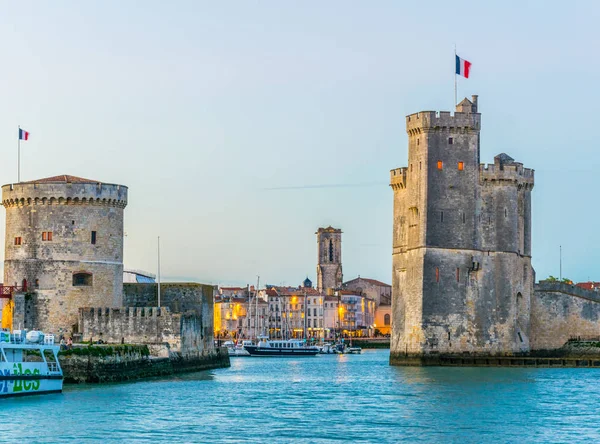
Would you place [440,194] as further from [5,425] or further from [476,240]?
[5,425]

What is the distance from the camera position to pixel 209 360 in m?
65.0

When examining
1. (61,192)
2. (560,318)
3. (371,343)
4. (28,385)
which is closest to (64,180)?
(61,192)

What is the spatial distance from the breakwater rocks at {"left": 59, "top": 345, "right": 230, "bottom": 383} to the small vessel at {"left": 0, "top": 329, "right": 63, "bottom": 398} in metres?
2.92

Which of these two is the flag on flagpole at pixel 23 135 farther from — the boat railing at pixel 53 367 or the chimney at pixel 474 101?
the chimney at pixel 474 101

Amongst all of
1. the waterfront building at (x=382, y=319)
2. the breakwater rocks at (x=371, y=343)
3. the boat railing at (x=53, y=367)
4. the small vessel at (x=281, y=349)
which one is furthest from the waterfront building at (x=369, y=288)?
the boat railing at (x=53, y=367)

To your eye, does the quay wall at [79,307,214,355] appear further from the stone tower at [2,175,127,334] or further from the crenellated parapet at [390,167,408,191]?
the crenellated parapet at [390,167,408,191]

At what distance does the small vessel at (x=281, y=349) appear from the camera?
105875mm

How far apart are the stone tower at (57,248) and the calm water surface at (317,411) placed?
20.3ft

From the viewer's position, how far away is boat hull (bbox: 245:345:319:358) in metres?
106

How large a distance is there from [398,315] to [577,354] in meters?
9.96

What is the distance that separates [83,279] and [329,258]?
107654 millimetres

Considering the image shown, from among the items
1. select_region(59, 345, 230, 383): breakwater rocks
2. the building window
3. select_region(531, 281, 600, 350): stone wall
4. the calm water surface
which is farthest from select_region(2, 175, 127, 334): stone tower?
select_region(531, 281, 600, 350): stone wall

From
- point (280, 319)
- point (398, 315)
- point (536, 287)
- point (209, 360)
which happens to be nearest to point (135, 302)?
point (209, 360)

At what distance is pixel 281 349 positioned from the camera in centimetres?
10638
